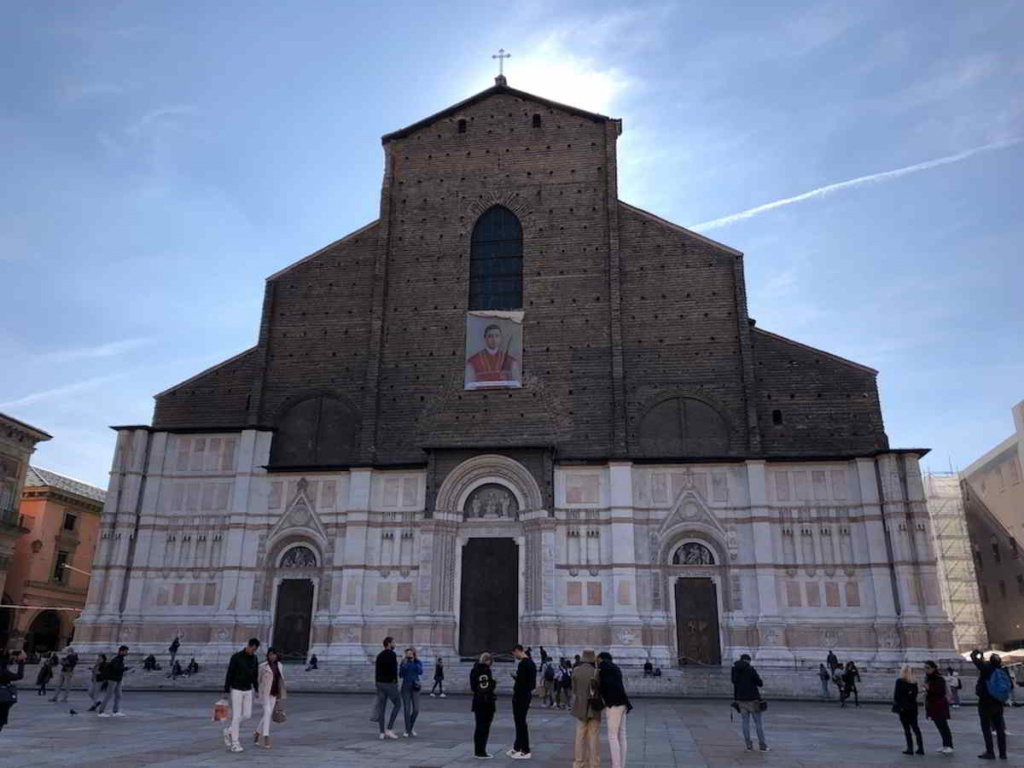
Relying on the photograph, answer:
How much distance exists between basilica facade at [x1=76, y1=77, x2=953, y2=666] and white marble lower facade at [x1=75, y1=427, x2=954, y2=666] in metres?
0.07

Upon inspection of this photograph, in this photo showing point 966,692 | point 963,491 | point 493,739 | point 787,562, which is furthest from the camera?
point 963,491

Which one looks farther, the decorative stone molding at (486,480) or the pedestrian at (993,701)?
the decorative stone molding at (486,480)

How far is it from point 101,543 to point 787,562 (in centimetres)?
2121

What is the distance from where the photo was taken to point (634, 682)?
21734mm

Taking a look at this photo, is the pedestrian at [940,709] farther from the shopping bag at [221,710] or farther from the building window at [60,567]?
the building window at [60,567]

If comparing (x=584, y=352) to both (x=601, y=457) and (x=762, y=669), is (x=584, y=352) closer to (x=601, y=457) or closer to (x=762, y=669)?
(x=601, y=457)

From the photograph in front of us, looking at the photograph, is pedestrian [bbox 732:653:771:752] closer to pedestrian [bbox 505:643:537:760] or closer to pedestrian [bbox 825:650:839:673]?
pedestrian [bbox 505:643:537:760]

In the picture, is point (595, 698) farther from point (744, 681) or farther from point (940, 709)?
point (940, 709)

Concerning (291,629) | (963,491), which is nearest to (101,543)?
(291,629)

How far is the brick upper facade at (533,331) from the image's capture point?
1005 inches

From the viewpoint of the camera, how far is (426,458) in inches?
1018

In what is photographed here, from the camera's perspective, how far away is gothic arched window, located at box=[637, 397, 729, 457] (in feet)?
82.7

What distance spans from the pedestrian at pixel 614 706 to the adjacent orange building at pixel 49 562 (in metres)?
35.9

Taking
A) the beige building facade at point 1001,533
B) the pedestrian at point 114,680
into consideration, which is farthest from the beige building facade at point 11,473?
the beige building facade at point 1001,533
